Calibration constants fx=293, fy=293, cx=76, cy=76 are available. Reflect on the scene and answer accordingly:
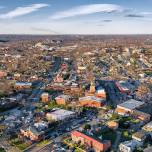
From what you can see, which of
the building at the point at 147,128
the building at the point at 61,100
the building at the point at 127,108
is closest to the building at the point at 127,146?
the building at the point at 147,128

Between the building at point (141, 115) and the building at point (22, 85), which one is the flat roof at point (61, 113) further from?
the building at point (22, 85)

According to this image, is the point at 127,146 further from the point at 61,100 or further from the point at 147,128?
the point at 61,100

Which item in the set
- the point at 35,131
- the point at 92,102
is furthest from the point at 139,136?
the point at 92,102

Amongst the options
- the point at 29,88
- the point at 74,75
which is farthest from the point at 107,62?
the point at 29,88

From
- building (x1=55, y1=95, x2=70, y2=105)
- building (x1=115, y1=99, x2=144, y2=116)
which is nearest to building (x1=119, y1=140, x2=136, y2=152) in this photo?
building (x1=115, y1=99, x2=144, y2=116)

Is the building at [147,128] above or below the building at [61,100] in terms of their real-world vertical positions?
below

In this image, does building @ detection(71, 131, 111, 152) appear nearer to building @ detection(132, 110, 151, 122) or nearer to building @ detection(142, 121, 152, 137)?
building @ detection(142, 121, 152, 137)

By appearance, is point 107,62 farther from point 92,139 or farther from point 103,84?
point 92,139
